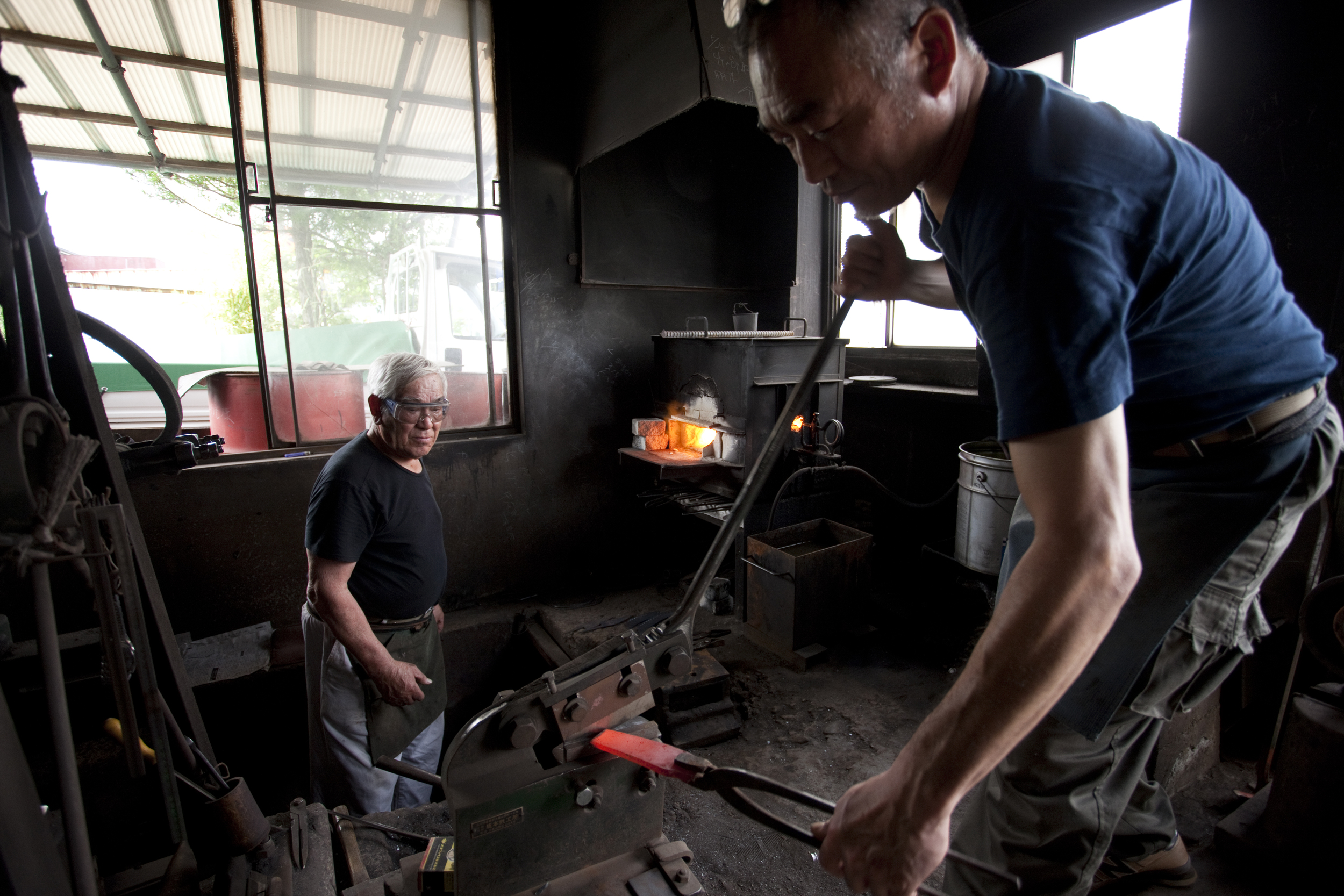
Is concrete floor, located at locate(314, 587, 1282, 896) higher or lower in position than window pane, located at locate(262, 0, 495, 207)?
lower

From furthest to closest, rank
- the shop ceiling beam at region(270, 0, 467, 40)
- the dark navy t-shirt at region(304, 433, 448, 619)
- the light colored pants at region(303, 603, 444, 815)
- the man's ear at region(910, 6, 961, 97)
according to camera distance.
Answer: the shop ceiling beam at region(270, 0, 467, 40) → the light colored pants at region(303, 603, 444, 815) → the dark navy t-shirt at region(304, 433, 448, 619) → the man's ear at region(910, 6, 961, 97)

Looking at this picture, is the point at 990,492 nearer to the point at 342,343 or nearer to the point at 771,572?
the point at 771,572

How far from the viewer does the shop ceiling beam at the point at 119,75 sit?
375 centimetres

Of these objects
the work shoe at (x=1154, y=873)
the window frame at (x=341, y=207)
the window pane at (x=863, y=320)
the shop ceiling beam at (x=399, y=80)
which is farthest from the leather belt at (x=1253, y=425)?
the shop ceiling beam at (x=399, y=80)

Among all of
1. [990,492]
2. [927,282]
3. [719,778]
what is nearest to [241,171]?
[927,282]

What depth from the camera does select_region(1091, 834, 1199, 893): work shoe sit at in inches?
76.5

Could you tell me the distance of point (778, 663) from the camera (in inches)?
149

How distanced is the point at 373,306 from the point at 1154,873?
16.1 ft

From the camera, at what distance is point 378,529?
267 cm

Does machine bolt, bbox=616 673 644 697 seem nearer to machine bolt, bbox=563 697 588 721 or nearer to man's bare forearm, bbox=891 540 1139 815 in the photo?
machine bolt, bbox=563 697 588 721

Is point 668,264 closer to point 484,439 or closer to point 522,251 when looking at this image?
point 522,251

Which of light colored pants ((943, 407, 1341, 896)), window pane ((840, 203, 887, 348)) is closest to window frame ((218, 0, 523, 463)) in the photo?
window pane ((840, 203, 887, 348))

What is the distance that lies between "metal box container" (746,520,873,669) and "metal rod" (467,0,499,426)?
2.36 meters

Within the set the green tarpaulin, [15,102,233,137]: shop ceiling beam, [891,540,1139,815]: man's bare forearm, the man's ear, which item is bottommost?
[891,540,1139,815]: man's bare forearm
